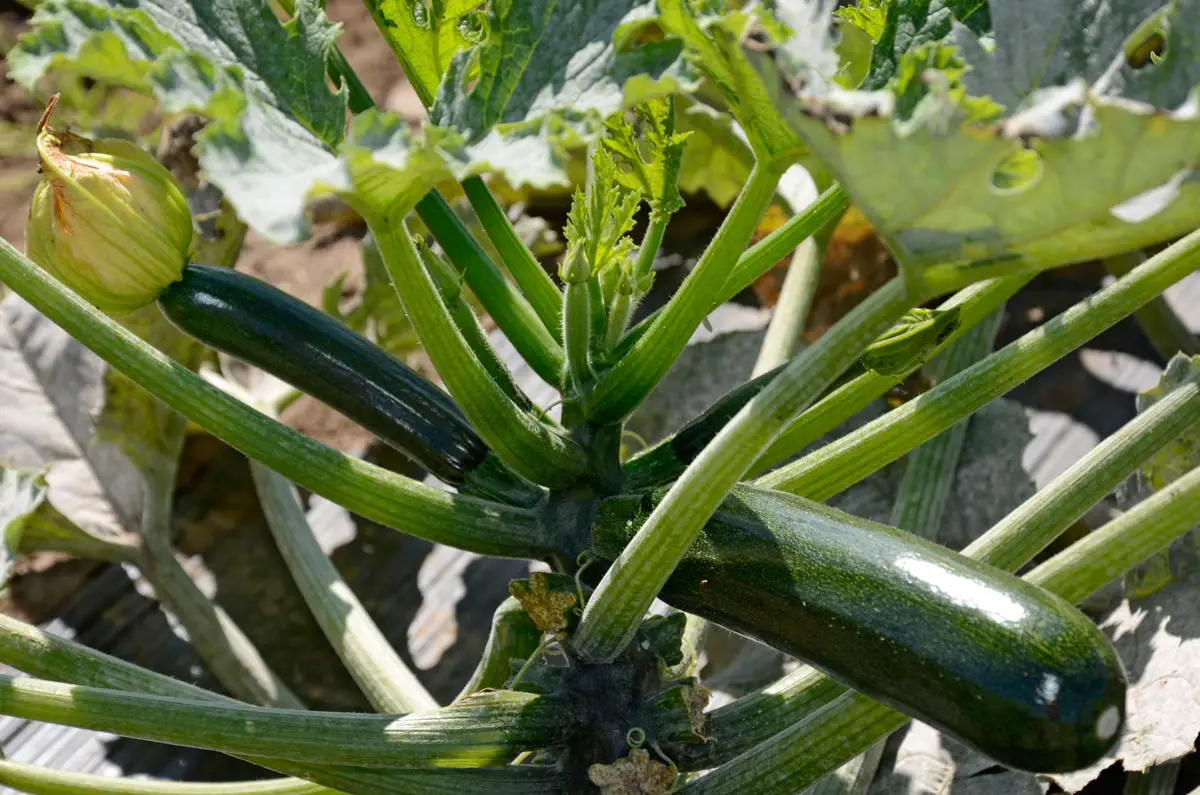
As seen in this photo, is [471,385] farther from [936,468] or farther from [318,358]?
[936,468]

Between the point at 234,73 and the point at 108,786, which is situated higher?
the point at 234,73

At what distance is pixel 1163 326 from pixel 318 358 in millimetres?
1598

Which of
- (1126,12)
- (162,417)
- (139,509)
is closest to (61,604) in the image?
(139,509)

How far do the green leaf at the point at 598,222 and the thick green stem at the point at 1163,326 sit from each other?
4.22 feet

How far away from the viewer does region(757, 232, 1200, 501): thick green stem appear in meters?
1.42

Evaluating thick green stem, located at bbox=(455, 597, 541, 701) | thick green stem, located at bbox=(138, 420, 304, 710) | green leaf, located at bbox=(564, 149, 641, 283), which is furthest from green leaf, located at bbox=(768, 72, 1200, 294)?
thick green stem, located at bbox=(138, 420, 304, 710)

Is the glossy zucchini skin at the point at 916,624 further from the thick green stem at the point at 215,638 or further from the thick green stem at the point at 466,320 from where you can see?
the thick green stem at the point at 215,638

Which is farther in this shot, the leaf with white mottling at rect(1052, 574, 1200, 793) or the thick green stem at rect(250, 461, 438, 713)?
the thick green stem at rect(250, 461, 438, 713)

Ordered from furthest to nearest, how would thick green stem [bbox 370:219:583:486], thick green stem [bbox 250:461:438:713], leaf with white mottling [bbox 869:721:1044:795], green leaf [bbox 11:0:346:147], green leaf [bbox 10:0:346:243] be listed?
thick green stem [bbox 250:461:438:713] < leaf with white mottling [bbox 869:721:1044:795] < thick green stem [bbox 370:219:583:486] < green leaf [bbox 11:0:346:147] < green leaf [bbox 10:0:346:243]

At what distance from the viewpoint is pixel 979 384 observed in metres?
1.42

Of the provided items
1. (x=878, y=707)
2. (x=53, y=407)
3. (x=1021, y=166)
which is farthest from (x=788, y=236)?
(x=53, y=407)

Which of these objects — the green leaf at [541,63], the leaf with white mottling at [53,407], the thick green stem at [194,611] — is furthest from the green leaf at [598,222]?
the leaf with white mottling at [53,407]

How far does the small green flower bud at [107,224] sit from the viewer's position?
140 cm

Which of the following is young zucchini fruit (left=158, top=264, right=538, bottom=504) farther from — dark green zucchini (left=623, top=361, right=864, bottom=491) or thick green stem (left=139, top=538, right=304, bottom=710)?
thick green stem (left=139, top=538, right=304, bottom=710)
